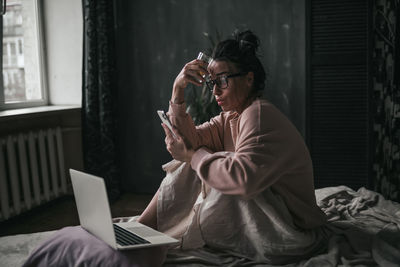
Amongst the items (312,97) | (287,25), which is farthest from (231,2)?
(312,97)

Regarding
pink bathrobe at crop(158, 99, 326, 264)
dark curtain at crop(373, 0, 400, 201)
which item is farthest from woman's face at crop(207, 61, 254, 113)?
dark curtain at crop(373, 0, 400, 201)

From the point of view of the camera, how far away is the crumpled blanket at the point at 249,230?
1.30 meters

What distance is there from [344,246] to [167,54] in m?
2.48

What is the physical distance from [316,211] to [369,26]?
1.82 m

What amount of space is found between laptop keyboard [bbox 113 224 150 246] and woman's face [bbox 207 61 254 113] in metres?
0.55

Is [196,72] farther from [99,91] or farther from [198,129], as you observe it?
[99,91]

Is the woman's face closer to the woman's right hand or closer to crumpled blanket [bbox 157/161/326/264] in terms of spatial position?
the woman's right hand

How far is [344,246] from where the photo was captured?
139 cm

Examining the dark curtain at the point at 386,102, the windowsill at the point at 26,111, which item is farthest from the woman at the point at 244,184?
the dark curtain at the point at 386,102

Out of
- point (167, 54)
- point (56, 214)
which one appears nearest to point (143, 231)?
point (56, 214)

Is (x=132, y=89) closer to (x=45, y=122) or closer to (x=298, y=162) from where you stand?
(x=45, y=122)

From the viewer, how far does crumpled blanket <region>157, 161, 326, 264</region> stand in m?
1.30

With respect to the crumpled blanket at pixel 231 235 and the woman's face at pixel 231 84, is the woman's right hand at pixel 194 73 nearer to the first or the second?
the woman's face at pixel 231 84

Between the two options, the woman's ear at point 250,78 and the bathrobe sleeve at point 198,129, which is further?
the bathrobe sleeve at point 198,129
